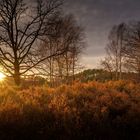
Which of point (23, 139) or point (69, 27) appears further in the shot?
point (69, 27)

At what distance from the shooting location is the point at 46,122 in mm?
7535

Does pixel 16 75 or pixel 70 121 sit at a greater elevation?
pixel 16 75

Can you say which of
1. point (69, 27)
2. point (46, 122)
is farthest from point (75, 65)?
point (46, 122)

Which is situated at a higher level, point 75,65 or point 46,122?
point 75,65

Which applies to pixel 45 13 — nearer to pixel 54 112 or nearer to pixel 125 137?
pixel 54 112

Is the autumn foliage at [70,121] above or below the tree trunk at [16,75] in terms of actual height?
below

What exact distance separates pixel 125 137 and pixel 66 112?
190cm

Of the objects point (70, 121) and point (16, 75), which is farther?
point (16, 75)

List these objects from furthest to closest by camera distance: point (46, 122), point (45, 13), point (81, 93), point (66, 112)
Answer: point (45, 13), point (81, 93), point (66, 112), point (46, 122)

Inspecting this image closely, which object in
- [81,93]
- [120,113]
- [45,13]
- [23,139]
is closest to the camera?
[23,139]

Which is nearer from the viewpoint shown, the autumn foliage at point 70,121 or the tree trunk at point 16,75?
the autumn foliage at point 70,121

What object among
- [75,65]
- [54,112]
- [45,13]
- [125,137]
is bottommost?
[125,137]

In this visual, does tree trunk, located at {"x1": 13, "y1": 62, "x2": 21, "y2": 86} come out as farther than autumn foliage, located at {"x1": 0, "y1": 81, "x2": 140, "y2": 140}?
Yes

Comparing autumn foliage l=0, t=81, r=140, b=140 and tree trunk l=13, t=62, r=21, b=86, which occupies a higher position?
tree trunk l=13, t=62, r=21, b=86
